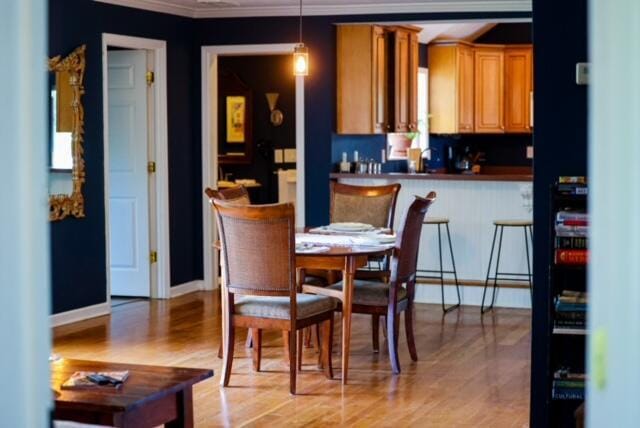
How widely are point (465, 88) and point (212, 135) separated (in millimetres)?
3397

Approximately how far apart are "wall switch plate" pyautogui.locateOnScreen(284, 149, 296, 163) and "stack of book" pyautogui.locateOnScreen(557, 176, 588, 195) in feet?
23.4

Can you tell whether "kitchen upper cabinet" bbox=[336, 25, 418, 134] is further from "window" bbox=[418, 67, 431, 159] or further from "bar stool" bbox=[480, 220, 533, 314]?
"window" bbox=[418, 67, 431, 159]

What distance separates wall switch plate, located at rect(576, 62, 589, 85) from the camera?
4027mm

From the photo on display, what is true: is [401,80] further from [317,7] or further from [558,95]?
[558,95]

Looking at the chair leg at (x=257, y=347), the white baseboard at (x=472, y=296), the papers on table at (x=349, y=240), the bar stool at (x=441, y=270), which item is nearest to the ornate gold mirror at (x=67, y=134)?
the papers on table at (x=349, y=240)

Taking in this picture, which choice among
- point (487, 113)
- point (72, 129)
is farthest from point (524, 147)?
point (72, 129)

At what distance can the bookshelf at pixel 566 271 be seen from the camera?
3979 millimetres

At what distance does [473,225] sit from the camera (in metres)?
8.06

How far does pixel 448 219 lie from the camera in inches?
316

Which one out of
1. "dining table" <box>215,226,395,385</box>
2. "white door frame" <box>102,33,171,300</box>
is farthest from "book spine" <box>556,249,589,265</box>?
"white door frame" <box>102,33,171,300</box>

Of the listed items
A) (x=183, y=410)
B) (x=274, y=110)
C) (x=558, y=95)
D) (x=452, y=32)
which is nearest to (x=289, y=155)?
(x=274, y=110)

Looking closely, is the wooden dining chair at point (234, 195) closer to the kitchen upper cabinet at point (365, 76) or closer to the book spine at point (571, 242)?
the kitchen upper cabinet at point (365, 76)

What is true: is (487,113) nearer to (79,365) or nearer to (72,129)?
(72,129)

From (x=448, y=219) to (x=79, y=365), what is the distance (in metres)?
4.53
